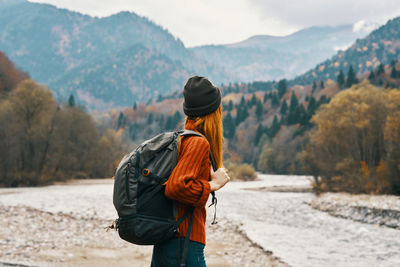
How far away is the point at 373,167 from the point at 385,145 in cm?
182

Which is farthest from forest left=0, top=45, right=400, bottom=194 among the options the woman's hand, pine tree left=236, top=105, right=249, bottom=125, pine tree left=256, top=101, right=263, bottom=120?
pine tree left=256, top=101, right=263, bottom=120

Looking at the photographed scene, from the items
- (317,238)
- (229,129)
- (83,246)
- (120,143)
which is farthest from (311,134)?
(229,129)

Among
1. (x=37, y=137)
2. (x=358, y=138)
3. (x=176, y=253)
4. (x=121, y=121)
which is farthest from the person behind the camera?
(x=121, y=121)

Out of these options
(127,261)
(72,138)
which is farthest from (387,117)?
(72,138)

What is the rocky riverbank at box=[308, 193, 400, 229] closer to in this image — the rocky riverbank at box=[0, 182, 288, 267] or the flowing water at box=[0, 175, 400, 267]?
the flowing water at box=[0, 175, 400, 267]

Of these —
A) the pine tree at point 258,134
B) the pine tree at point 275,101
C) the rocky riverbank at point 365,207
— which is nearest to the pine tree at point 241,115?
the pine tree at point 275,101

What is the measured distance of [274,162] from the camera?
68.1m

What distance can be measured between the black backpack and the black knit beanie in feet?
1.02

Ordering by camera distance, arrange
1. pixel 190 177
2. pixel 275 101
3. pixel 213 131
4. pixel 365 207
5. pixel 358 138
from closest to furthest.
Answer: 1. pixel 190 177
2. pixel 213 131
3. pixel 365 207
4. pixel 358 138
5. pixel 275 101

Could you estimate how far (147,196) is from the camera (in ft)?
7.45

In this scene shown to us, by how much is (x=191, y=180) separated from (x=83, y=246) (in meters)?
8.32

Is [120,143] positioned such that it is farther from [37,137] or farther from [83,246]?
[83,246]

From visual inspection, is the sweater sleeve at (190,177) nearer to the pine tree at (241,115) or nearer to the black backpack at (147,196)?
the black backpack at (147,196)

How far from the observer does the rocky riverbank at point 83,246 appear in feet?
26.5
